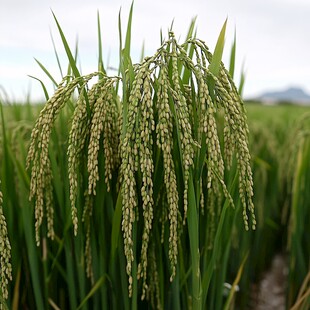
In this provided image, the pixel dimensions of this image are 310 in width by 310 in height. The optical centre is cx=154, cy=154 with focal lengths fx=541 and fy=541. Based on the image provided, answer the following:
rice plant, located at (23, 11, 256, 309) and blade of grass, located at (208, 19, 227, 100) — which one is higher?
blade of grass, located at (208, 19, 227, 100)

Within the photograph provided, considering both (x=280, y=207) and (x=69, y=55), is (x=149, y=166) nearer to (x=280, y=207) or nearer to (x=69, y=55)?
(x=69, y=55)

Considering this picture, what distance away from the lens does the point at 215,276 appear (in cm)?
227

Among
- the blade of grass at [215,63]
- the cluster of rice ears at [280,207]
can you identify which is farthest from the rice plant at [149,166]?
the cluster of rice ears at [280,207]

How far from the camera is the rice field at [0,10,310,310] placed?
4.95 ft

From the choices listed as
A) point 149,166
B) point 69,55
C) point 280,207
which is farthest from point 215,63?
point 280,207

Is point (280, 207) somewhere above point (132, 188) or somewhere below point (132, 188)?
below

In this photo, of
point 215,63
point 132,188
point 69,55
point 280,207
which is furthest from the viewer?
point 280,207

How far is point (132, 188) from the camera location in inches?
57.5

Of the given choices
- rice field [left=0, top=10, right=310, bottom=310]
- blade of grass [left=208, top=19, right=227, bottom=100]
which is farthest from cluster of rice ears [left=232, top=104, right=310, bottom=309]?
blade of grass [left=208, top=19, right=227, bottom=100]

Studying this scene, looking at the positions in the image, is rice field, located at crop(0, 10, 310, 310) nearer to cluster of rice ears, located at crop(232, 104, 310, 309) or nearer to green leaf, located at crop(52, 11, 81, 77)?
green leaf, located at crop(52, 11, 81, 77)

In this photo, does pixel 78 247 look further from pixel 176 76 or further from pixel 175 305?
pixel 176 76

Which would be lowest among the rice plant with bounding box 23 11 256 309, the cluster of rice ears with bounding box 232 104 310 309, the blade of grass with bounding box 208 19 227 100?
the cluster of rice ears with bounding box 232 104 310 309

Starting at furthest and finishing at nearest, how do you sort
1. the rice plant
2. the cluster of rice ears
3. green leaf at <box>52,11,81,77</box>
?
the cluster of rice ears
green leaf at <box>52,11,81,77</box>
the rice plant

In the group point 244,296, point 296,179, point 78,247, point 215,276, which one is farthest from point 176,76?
point 244,296
